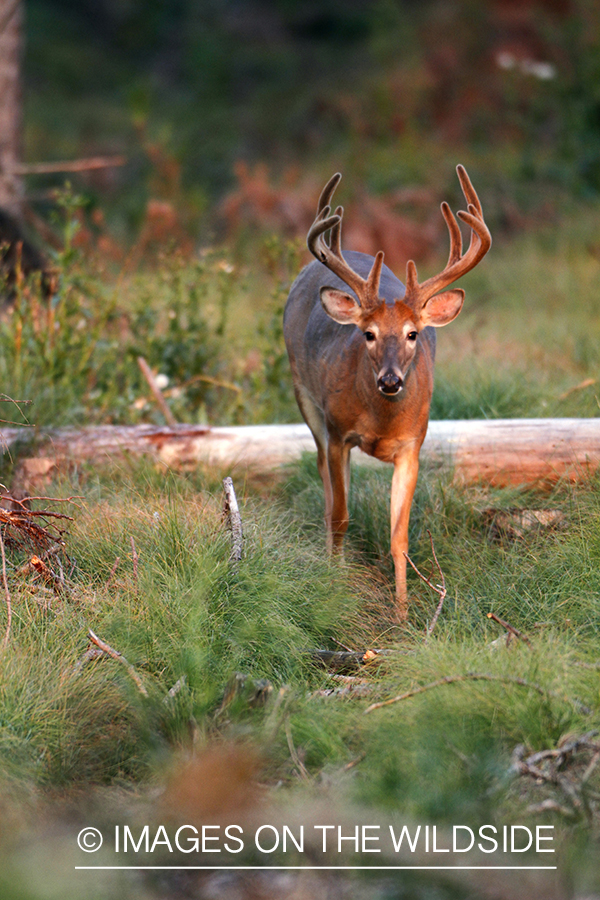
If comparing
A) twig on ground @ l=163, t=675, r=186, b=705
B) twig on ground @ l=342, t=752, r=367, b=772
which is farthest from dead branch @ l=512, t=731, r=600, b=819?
twig on ground @ l=163, t=675, r=186, b=705

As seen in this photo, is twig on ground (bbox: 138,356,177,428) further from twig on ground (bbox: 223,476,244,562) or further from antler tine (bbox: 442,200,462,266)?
antler tine (bbox: 442,200,462,266)

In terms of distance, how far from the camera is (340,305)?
4316mm

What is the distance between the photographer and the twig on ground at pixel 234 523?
393cm

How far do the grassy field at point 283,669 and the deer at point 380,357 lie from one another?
28 cm

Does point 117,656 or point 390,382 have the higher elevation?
point 390,382

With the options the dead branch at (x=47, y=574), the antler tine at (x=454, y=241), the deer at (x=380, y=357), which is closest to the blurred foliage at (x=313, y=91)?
the deer at (x=380, y=357)

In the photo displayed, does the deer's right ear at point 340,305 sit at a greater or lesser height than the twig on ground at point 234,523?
greater

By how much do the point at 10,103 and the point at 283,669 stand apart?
6.45 metres

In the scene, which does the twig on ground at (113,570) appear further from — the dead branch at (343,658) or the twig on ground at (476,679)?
the twig on ground at (476,679)

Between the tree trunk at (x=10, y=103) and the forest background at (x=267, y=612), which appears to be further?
the tree trunk at (x=10, y=103)

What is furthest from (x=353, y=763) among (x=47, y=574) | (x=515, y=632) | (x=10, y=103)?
(x=10, y=103)

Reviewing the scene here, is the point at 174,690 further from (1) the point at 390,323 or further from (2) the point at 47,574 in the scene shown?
(1) the point at 390,323

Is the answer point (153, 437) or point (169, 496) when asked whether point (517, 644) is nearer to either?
point (169, 496)

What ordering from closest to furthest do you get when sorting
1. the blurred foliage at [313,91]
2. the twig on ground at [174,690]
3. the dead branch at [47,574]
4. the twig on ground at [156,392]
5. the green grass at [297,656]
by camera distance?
the green grass at [297,656] < the twig on ground at [174,690] < the dead branch at [47,574] < the twig on ground at [156,392] < the blurred foliage at [313,91]
